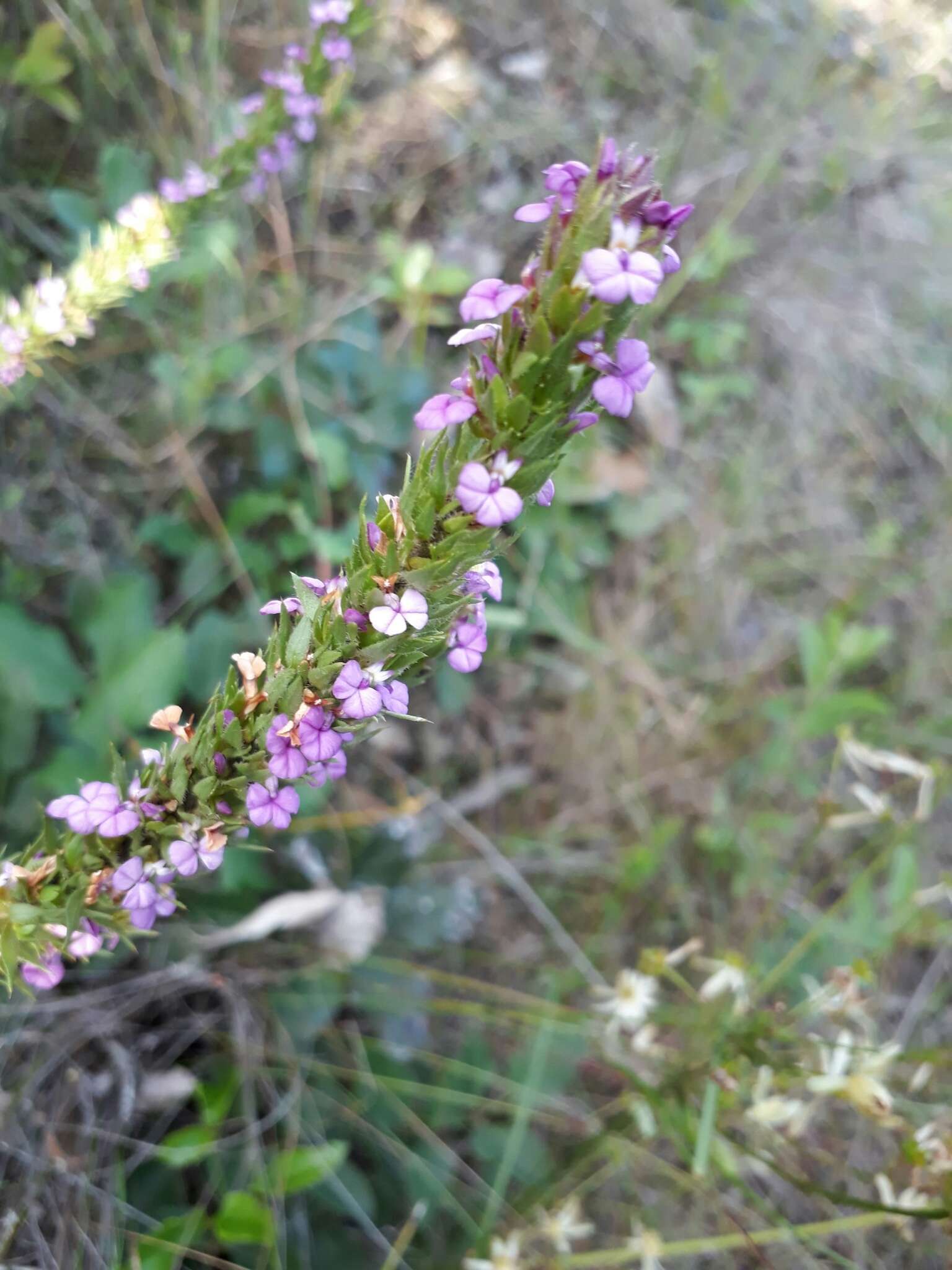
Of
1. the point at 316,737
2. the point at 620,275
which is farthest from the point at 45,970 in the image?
the point at 620,275

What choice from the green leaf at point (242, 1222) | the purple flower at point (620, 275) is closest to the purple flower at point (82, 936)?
the purple flower at point (620, 275)

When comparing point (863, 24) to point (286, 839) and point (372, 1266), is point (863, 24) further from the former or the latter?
point (372, 1266)

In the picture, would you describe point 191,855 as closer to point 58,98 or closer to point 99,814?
point 99,814

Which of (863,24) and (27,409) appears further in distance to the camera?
(863,24)

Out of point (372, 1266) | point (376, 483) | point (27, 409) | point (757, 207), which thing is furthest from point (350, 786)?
point (757, 207)

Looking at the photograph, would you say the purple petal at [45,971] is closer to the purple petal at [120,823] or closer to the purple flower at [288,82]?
the purple petal at [120,823]

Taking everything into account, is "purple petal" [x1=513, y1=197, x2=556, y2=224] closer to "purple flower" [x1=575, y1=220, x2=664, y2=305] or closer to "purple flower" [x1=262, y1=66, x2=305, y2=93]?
"purple flower" [x1=575, y1=220, x2=664, y2=305]

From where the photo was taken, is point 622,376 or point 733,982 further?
point 733,982
